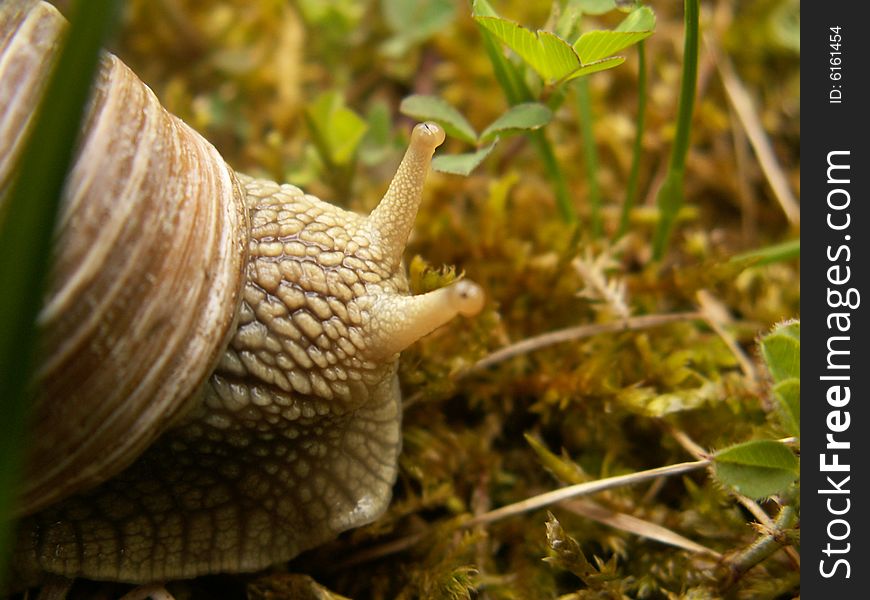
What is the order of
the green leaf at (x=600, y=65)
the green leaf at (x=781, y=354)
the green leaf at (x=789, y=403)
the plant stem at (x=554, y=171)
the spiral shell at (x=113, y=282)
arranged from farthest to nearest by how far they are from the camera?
1. the plant stem at (x=554, y=171)
2. the green leaf at (x=600, y=65)
3. the green leaf at (x=781, y=354)
4. the green leaf at (x=789, y=403)
5. the spiral shell at (x=113, y=282)

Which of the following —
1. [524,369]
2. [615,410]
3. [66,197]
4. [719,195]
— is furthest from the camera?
[719,195]

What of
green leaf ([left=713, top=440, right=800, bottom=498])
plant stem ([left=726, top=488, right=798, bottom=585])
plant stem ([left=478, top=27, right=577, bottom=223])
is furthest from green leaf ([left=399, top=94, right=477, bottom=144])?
plant stem ([left=726, top=488, right=798, bottom=585])

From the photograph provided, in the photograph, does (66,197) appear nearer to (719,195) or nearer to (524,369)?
(524,369)

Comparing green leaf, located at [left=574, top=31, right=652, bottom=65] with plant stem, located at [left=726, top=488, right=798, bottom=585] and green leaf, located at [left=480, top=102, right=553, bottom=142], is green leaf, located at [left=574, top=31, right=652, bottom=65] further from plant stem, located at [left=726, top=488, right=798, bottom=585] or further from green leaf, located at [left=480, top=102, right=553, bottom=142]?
plant stem, located at [left=726, top=488, right=798, bottom=585]

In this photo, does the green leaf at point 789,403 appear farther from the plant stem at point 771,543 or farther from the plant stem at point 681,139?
the plant stem at point 681,139

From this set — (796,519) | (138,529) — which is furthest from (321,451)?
(796,519)

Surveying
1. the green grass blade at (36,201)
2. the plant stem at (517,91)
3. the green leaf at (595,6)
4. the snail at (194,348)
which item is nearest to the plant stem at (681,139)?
the green leaf at (595,6)

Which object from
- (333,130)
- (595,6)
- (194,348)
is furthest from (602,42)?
(194,348)
